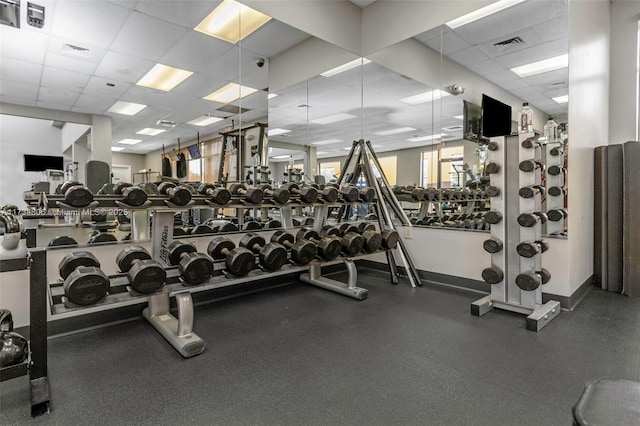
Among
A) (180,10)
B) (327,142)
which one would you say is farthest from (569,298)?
(180,10)

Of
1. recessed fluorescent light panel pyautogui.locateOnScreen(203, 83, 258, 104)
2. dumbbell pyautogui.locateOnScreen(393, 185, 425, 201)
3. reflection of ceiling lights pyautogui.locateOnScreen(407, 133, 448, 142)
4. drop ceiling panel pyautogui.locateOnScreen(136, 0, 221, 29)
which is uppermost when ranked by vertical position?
drop ceiling panel pyautogui.locateOnScreen(136, 0, 221, 29)

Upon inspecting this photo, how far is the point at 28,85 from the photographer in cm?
238

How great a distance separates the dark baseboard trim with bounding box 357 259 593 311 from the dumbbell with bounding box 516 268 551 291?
36 cm

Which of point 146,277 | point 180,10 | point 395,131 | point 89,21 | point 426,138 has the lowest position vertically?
point 146,277

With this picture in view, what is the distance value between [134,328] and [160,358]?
547mm

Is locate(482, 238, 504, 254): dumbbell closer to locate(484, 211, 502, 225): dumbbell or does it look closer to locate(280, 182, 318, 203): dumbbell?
locate(484, 211, 502, 225): dumbbell

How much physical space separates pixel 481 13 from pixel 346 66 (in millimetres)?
1518

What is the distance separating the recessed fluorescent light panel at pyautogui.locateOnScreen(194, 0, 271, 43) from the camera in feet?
9.99

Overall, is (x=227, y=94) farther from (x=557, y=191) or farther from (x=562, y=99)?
(x=557, y=191)

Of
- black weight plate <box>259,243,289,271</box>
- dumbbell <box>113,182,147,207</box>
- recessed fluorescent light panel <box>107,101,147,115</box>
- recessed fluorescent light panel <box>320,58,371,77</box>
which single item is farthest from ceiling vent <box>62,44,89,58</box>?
recessed fluorescent light panel <box>320,58,371,77</box>

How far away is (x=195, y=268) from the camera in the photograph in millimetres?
2070

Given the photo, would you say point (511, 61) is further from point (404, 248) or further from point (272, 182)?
point (272, 182)

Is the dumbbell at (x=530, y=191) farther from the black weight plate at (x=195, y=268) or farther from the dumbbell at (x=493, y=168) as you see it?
the black weight plate at (x=195, y=268)

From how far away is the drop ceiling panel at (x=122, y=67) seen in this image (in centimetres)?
264
